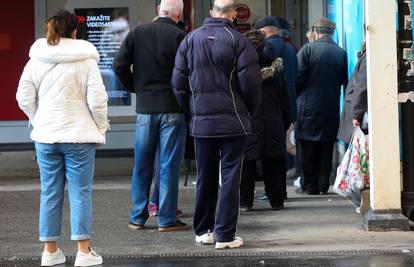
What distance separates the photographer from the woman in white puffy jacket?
20.0 feet

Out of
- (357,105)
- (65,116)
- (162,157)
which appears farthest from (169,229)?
(357,105)

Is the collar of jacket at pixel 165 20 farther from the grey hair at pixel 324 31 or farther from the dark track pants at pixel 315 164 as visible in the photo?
the dark track pants at pixel 315 164

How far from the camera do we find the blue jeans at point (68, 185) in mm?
6156

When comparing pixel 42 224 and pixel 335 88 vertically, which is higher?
pixel 335 88

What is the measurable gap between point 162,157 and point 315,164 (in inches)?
104

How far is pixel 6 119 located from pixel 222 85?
19.6 feet

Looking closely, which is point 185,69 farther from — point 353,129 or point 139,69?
point 353,129

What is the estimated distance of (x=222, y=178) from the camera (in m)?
6.71

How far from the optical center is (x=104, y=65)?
11680 mm

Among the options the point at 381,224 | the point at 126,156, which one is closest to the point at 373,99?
the point at 381,224

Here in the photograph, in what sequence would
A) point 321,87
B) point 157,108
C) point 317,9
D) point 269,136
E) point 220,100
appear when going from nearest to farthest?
1. point 220,100
2. point 157,108
3. point 269,136
4. point 321,87
5. point 317,9

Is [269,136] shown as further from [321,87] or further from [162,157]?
[162,157]

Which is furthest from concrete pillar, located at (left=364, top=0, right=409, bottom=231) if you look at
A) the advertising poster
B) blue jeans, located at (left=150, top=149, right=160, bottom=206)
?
the advertising poster

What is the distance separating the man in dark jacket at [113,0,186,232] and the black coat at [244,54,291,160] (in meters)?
1.12
